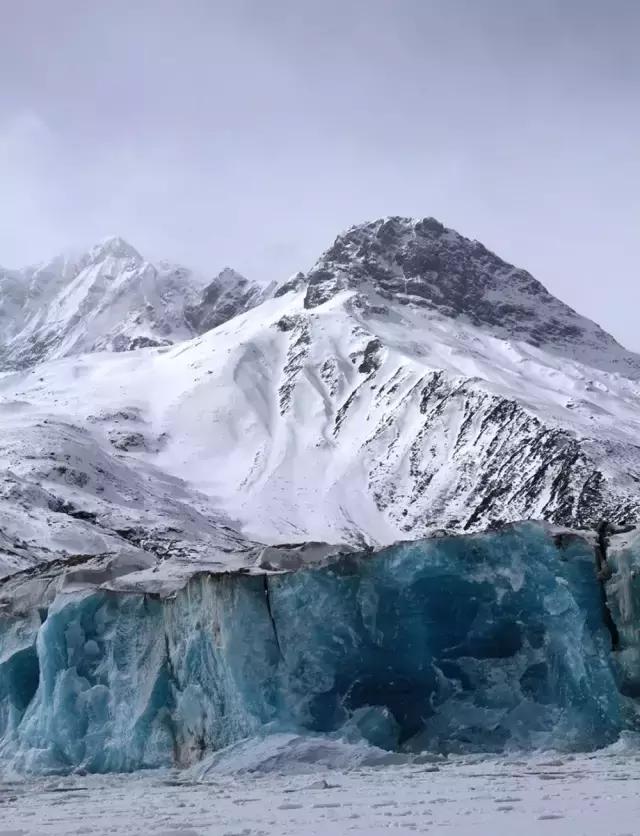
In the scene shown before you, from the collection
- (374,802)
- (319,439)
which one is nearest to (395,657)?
(374,802)

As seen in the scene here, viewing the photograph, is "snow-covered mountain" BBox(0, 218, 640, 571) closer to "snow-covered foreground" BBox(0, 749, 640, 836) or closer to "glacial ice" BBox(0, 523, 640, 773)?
"glacial ice" BBox(0, 523, 640, 773)

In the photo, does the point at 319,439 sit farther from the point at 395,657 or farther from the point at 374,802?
the point at 374,802

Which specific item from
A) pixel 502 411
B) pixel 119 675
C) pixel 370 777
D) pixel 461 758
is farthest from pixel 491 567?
pixel 502 411

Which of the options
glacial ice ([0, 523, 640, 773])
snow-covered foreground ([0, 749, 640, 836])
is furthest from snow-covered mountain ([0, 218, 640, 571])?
snow-covered foreground ([0, 749, 640, 836])

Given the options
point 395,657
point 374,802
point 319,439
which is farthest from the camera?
point 319,439

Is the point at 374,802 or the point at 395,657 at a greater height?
the point at 395,657

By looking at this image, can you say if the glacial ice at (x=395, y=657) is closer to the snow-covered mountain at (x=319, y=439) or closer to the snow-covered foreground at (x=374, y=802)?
the snow-covered foreground at (x=374, y=802)

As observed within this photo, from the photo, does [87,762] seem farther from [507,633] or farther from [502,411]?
[502,411]
